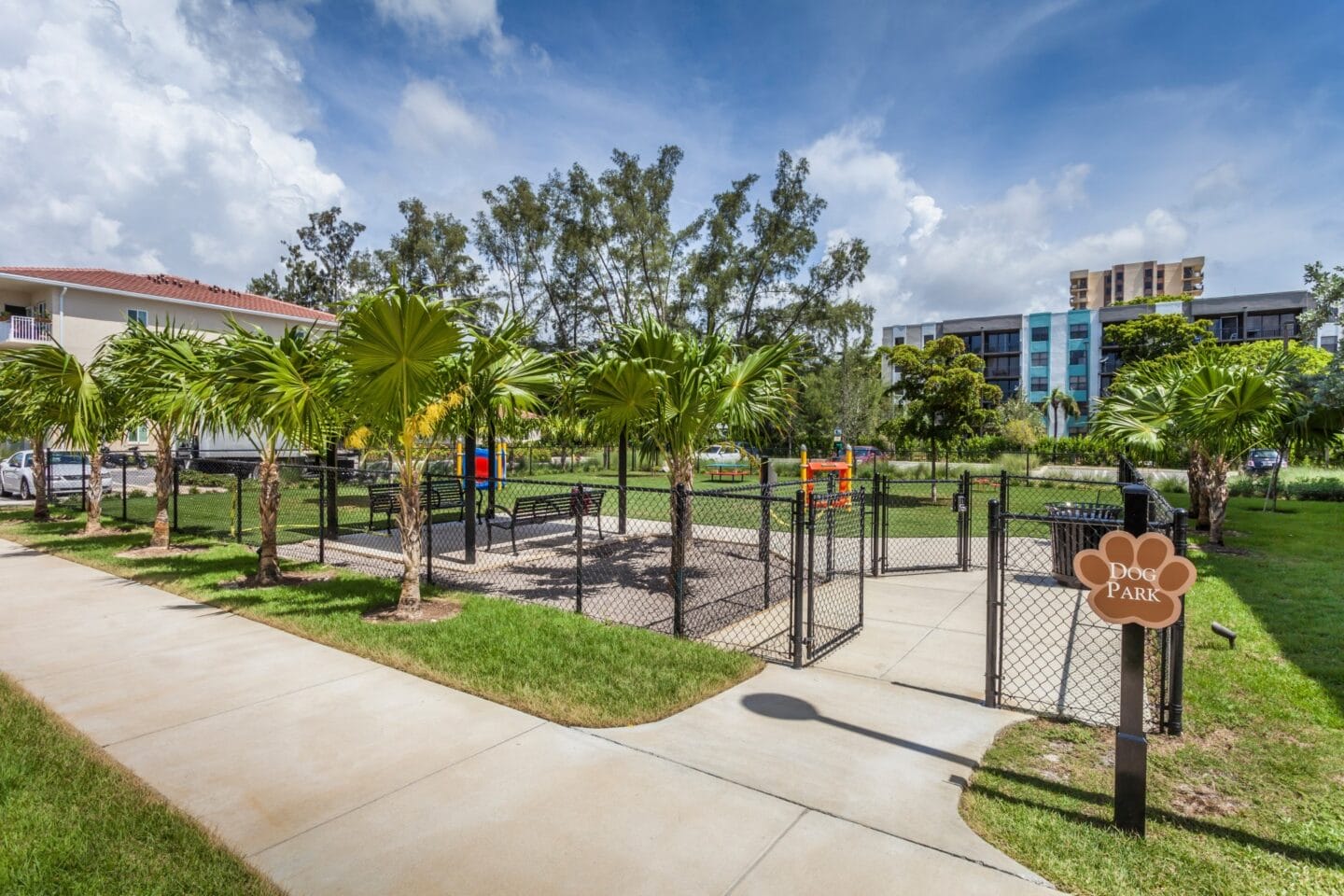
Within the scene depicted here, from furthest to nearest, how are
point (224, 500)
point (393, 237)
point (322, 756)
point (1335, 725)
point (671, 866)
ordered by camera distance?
1. point (393, 237)
2. point (224, 500)
3. point (1335, 725)
4. point (322, 756)
5. point (671, 866)

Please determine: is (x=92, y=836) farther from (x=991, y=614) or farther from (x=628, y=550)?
(x=628, y=550)

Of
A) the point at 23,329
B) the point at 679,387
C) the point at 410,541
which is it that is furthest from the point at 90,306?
the point at 679,387

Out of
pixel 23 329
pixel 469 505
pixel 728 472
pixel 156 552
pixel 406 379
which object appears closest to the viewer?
pixel 406 379

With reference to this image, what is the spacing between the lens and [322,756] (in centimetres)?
403

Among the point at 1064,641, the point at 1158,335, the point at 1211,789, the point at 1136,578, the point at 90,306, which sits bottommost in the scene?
the point at 1064,641

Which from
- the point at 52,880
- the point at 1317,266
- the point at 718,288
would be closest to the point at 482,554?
the point at 52,880

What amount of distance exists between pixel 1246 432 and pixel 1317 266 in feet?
9.14

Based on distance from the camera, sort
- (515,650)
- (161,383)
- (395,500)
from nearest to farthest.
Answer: (515,650)
(161,383)
(395,500)

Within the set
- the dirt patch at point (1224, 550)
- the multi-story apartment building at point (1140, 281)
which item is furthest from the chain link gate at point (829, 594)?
the multi-story apartment building at point (1140, 281)

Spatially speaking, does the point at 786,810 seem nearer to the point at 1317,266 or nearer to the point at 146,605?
the point at 146,605

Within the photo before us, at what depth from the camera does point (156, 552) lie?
1046 cm

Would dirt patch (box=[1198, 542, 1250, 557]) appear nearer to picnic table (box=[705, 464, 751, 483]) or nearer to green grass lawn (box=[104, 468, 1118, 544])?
green grass lawn (box=[104, 468, 1118, 544])

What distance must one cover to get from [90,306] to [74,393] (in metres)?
24.3

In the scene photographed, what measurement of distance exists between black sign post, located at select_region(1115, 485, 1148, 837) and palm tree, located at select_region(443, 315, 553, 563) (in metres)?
5.83
